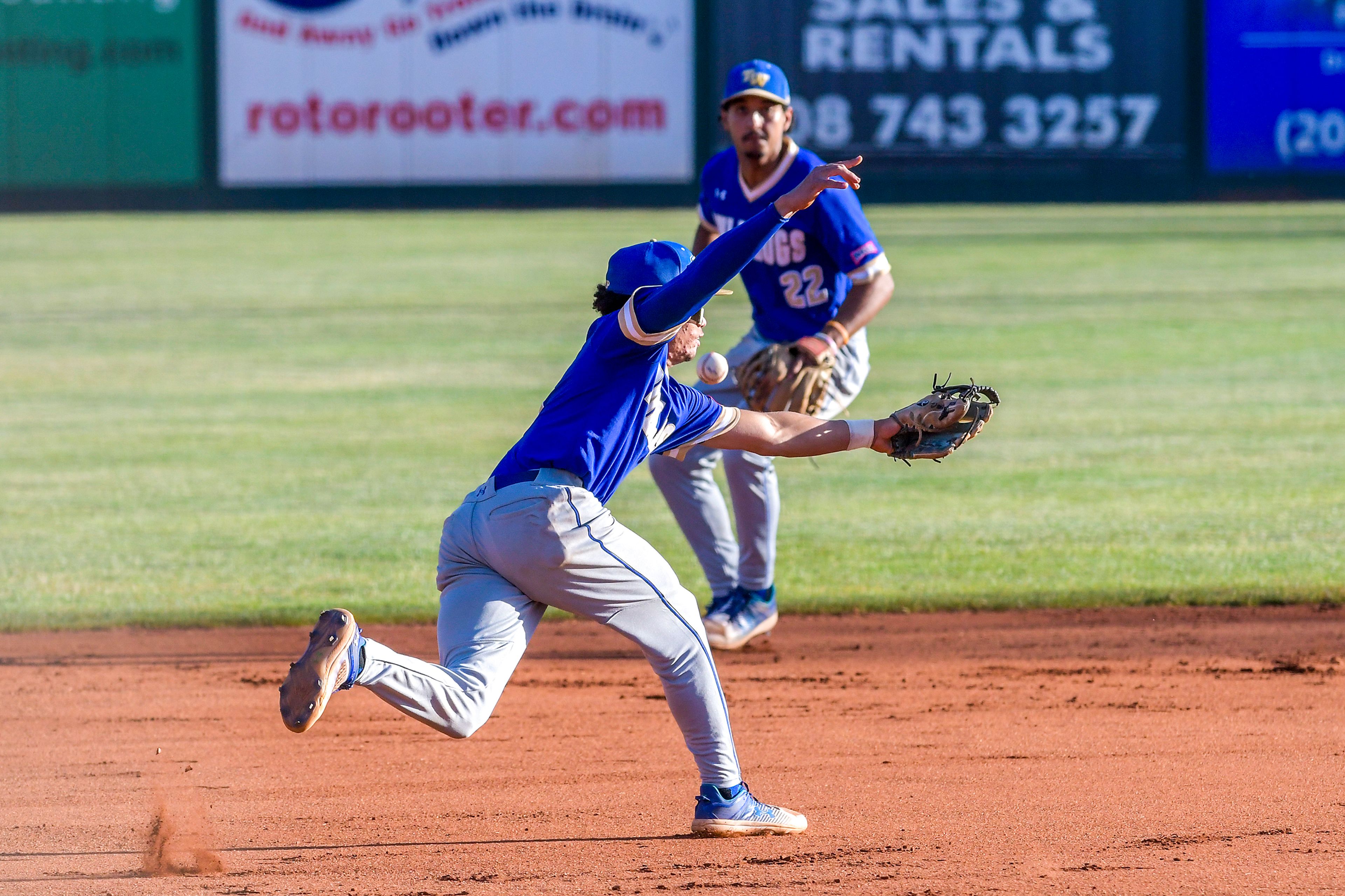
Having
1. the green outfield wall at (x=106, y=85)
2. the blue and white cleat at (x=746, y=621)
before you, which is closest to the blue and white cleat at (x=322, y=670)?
the blue and white cleat at (x=746, y=621)

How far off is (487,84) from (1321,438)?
22.4 metres

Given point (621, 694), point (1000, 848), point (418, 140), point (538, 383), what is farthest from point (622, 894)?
point (418, 140)

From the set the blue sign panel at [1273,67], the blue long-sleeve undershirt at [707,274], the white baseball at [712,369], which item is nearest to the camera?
the blue long-sleeve undershirt at [707,274]

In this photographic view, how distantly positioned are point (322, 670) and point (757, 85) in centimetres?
316

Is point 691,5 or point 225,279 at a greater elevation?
point 691,5

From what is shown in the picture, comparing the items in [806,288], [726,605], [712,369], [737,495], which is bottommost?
[726,605]

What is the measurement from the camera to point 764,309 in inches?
245

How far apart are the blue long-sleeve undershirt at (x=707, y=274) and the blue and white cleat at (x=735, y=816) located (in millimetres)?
1204

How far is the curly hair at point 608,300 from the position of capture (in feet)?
12.7

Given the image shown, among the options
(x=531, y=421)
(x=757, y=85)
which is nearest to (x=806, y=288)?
(x=757, y=85)

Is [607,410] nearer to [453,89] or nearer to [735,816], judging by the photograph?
[735,816]

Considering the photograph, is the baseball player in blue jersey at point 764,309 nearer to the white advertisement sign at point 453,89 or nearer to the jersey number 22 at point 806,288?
the jersey number 22 at point 806,288

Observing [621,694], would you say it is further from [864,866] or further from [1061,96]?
[1061,96]

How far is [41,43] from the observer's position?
29844mm
